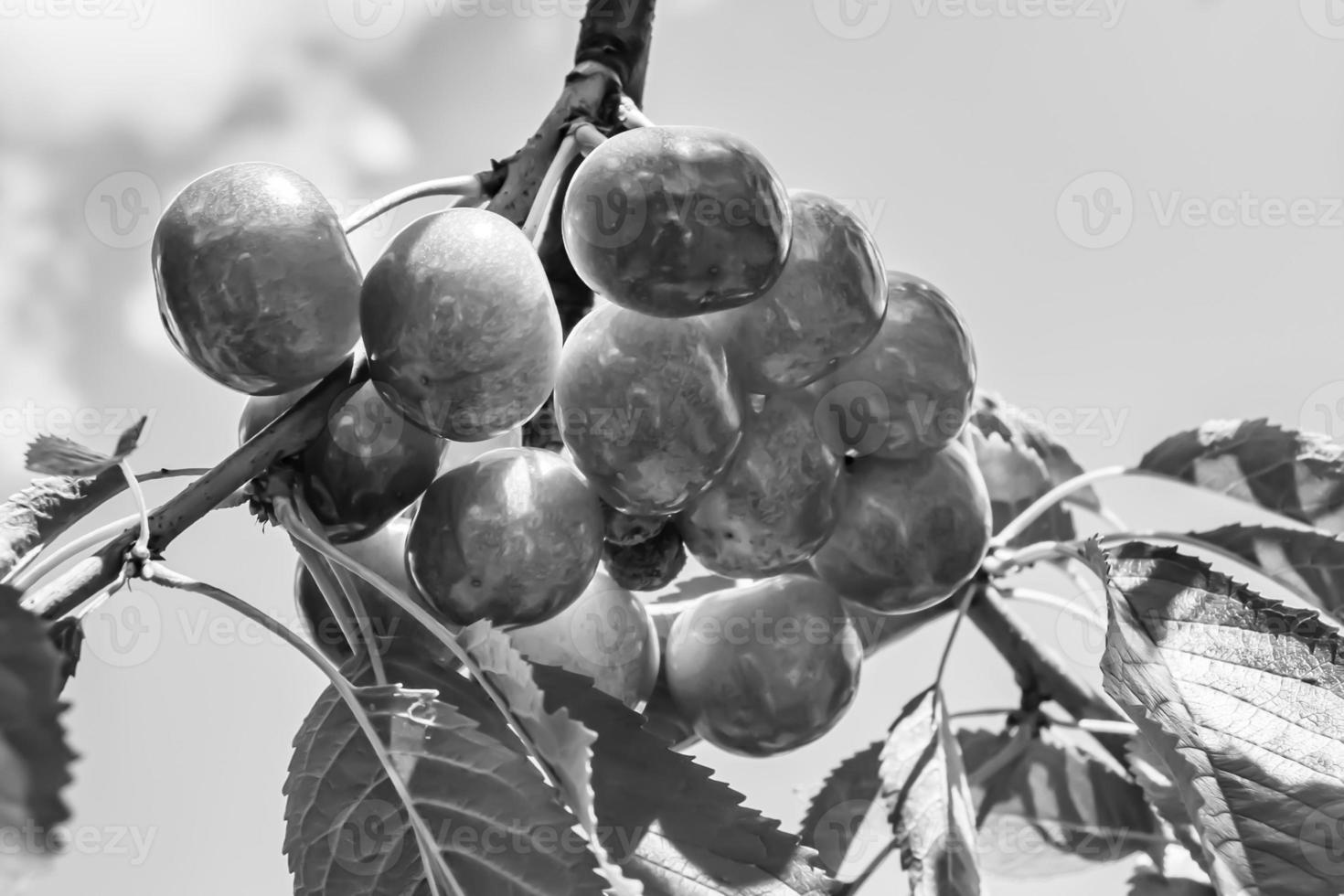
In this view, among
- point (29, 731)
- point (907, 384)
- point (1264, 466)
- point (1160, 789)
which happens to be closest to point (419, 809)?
point (29, 731)

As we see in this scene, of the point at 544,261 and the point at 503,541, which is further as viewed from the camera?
the point at 544,261

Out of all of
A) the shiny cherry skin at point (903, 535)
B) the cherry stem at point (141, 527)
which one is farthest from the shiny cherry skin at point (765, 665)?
the cherry stem at point (141, 527)

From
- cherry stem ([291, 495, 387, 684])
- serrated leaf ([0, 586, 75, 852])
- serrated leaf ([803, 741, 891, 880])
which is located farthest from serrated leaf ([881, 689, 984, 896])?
serrated leaf ([0, 586, 75, 852])

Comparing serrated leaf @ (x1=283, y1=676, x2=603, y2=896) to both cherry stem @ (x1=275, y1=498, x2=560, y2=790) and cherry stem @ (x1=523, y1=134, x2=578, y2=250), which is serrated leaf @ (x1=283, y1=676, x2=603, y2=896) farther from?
cherry stem @ (x1=523, y1=134, x2=578, y2=250)

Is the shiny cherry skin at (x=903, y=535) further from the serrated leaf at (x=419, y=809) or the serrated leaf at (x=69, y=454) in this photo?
the serrated leaf at (x=69, y=454)

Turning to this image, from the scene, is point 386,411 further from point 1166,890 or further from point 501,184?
point 1166,890

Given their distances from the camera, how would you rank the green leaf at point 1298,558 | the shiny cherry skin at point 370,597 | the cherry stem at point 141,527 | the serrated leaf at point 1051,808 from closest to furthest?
the cherry stem at point 141,527
the shiny cherry skin at point 370,597
the green leaf at point 1298,558
the serrated leaf at point 1051,808

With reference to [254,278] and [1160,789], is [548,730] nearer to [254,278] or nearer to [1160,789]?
[254,278]
